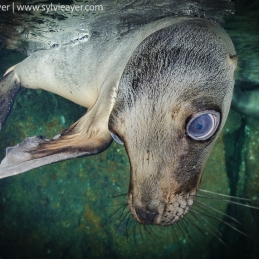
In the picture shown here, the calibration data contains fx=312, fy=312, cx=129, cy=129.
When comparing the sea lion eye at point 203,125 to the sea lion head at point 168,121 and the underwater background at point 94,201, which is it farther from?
the underwater background at point 94,201

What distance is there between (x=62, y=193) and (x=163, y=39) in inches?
184

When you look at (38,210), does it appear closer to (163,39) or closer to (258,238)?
(258,238)

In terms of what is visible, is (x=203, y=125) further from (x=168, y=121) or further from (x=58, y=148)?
(x=58, y=148)

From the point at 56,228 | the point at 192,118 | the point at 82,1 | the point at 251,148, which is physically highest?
the point at 82,1

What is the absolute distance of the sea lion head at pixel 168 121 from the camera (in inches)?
84.8

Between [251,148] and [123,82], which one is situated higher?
[123,82]

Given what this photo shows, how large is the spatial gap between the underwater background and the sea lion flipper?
1.83m

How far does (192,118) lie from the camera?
6.89ft

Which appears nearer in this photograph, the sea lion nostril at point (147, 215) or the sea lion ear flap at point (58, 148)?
the sea lion nostril at point (147, 215)

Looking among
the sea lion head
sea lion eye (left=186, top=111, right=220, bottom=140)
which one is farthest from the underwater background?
sea lion eye (left=186, top=111, right=220, bottom=140)

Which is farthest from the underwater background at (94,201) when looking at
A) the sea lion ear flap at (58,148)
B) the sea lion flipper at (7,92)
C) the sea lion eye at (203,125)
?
the sea lion eye at (203,125)

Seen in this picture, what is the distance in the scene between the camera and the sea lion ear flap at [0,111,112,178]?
89.4 inches

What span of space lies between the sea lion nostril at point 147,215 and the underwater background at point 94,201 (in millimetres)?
3936

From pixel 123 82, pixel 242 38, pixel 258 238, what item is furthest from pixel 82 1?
pixel 258 238
